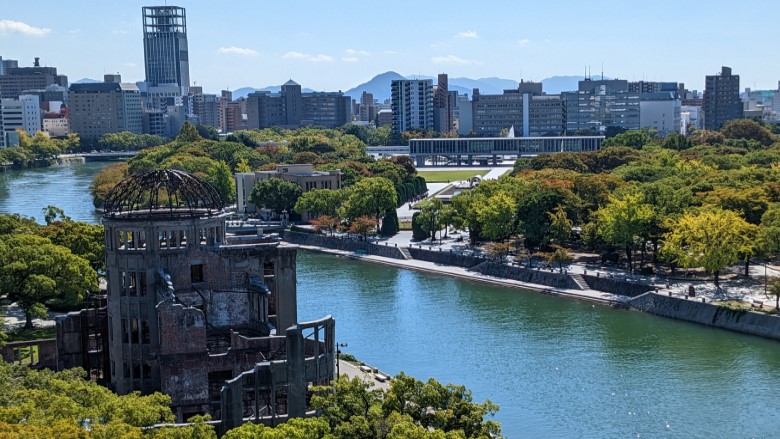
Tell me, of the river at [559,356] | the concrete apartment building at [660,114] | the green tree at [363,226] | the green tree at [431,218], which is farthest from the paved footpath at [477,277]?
the concrete apartment building at [660,114]

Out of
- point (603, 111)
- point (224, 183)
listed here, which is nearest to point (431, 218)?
point (224, 183)

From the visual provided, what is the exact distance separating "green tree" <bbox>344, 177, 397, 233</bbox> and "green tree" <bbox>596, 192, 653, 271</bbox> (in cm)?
2342

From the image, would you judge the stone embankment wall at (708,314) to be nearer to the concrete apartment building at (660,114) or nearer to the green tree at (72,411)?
the green tree at (72,411)

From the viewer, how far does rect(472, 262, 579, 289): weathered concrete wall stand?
190ft

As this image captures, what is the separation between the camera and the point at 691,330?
158ft

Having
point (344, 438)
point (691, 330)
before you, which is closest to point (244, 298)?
point (344, 438)

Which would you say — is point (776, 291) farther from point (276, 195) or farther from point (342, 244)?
point (276, 195)

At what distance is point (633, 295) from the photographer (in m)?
54.0

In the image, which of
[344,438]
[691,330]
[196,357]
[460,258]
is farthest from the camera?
[460,258]

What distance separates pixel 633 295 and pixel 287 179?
43872 mm

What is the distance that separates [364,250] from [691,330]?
3037cm

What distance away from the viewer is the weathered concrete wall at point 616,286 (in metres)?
53.9

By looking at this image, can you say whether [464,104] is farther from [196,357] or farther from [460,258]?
[196,357]

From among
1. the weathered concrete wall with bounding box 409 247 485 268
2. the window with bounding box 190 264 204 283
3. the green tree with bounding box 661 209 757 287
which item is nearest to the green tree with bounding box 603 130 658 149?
the weathered concrete wall with bounding box 409 247 485 268
